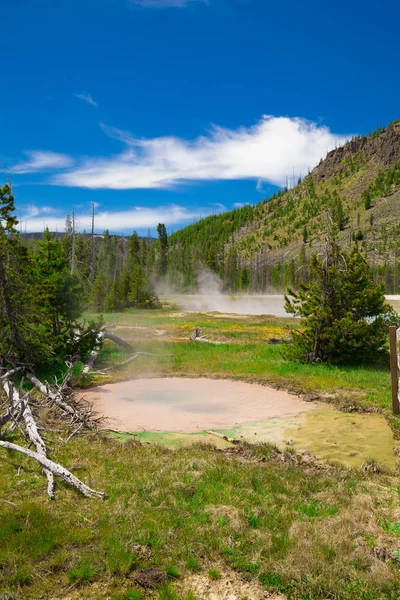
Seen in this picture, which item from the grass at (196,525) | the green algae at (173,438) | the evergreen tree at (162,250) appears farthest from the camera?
the evergreen tree at (162,250)

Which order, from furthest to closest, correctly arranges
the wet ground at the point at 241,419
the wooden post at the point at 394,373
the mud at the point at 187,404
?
the mud at the point at 187,404, the wooden post at the point at 394,373, the wet ground at the point at 241,419

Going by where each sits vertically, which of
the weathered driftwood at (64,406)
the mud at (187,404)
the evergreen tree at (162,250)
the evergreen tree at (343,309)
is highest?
the evergreen tree at (162,250)

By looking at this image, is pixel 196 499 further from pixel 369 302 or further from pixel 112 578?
pixel 369 302

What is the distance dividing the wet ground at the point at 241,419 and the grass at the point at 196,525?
1169 mm

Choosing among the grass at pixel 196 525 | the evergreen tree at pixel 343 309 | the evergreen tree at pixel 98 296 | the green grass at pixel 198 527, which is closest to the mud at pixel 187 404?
the grass at pixel 196 525

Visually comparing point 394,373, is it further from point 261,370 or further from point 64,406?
point 64,406

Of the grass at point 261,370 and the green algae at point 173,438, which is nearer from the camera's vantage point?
the green algae at point 173,438

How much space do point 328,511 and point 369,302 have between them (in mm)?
13697

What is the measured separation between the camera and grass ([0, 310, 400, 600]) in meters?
5.16

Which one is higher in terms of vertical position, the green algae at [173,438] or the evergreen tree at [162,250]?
the evergreen tree at [162,250]

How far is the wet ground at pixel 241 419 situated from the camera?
10336mm

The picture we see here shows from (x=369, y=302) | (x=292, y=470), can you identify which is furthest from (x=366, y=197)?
(x=292, y=470)

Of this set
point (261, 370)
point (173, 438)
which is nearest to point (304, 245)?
point (261, 370)

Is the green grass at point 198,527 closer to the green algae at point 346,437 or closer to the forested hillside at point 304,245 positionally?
the green algae at point 346,437
